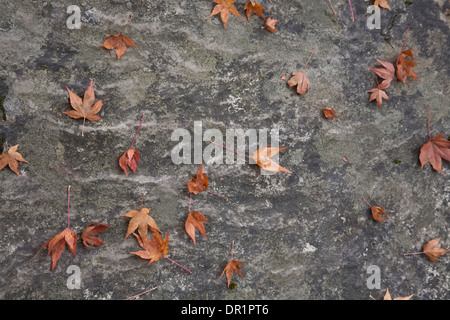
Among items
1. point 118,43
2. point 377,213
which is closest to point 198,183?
point 118,43

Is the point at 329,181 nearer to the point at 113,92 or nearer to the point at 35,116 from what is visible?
the point at 113,92

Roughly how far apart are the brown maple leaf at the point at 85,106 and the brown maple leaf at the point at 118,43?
19 cm

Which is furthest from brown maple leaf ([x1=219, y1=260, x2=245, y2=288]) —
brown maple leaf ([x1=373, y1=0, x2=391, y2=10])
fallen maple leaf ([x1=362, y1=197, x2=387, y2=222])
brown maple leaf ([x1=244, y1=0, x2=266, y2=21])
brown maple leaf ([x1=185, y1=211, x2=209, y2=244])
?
brown maple leaf ([x1=373, y1=0, x2=391, y2=10])

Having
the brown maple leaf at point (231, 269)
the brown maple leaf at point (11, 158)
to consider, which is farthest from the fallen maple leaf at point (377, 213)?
the brown maple leaf at point (11, 158)

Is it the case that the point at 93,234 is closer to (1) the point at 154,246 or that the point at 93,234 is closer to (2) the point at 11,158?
(1) the point at 154,246

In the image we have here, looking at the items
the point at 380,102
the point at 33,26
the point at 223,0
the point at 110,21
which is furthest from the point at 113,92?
the point at 380,102

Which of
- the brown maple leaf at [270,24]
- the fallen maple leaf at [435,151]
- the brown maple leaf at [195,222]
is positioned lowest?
the brown maple leaf at [195,222]

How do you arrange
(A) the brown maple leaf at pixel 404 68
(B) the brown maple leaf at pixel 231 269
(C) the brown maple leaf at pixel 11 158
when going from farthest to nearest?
(A) the brown maple leaf at pixel 404 68
(B) the brown maple leaf at pixel 231 269
(C) the brown maple leaf at pixel 11 158

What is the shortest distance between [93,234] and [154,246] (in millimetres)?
269

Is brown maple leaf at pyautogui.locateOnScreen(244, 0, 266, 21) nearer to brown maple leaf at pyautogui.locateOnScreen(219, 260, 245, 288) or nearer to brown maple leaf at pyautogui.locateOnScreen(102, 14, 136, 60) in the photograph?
brown maple leaf at pyautogui.locateOnScreen(102, 14, 136, 60)

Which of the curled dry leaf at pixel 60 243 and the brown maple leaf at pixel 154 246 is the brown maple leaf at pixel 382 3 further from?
the curled dry leaf at pixel 60 243

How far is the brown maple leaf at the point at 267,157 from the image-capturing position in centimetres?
182

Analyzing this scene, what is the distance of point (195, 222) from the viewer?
1778 millimetres

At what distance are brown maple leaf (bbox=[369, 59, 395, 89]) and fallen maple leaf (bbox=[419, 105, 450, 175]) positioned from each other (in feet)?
1.06
